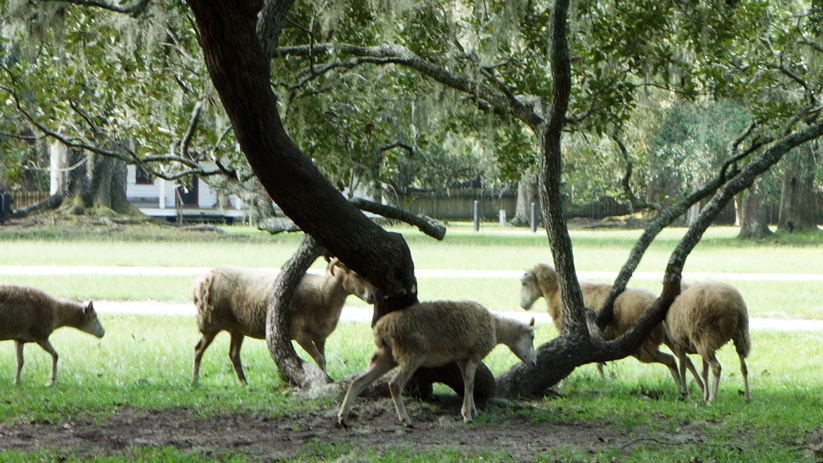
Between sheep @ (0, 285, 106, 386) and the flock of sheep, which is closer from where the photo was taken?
the flock of sheep

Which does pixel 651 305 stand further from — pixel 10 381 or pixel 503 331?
pixel 10 381

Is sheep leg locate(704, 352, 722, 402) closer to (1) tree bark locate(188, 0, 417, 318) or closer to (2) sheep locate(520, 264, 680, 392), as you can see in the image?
(2) sheep locate(520, 264, 680, 392)

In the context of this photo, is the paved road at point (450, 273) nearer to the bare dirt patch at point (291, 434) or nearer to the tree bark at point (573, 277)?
the tree bark at point (573, 277)

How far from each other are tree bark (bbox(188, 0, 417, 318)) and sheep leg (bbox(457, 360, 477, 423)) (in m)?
0.70

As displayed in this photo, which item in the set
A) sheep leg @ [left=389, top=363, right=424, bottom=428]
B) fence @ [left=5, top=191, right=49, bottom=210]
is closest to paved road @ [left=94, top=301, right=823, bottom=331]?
sheep leg @ [left=389, top=363, right=424, bottom=428]

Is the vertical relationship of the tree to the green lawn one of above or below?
above

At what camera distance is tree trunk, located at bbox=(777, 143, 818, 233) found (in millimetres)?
33375

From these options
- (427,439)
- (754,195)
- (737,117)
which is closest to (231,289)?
(427,439)

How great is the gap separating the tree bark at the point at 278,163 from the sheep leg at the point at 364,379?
1.57 feet

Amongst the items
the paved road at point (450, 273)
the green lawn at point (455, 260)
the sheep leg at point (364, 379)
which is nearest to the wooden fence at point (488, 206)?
the green lawn at point (455, 260)

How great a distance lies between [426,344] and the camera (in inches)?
271

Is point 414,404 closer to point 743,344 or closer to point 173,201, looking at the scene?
point 743,344

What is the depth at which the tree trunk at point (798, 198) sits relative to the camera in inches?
1314

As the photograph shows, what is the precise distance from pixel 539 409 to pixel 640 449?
1.52 m
